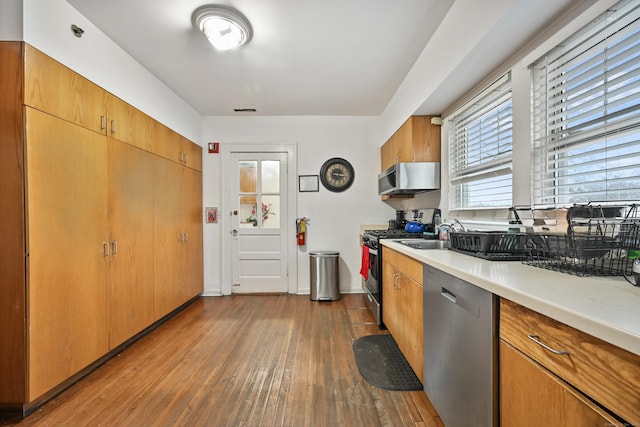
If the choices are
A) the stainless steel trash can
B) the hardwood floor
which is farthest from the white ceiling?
the hardwood floor

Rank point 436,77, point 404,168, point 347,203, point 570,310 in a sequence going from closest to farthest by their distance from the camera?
point 570,310
point 436,77
point 404,168
point 347,203

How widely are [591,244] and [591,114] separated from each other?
2.31ft

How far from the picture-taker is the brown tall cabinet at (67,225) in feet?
5.08

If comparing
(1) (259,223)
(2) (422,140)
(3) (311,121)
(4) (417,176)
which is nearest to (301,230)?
(1) (259,223)

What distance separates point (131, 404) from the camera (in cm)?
170

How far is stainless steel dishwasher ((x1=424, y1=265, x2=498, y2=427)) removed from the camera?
41.1 inches

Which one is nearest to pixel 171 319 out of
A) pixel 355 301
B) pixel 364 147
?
pixel 355 301

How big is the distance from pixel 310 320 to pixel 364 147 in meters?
2.51

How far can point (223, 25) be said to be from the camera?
2.02 metres

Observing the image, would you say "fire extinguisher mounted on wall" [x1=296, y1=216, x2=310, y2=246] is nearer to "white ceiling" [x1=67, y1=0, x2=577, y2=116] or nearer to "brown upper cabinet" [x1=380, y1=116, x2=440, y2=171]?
"white ceiling" [x1=67, y1=0, x2=577, y2=116]

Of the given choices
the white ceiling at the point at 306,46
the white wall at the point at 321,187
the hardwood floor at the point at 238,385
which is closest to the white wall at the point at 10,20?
the white ceiling at the point at 306,46

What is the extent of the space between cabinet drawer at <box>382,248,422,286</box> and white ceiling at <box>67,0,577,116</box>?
1360 mm

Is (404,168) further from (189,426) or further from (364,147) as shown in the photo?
(189,426)

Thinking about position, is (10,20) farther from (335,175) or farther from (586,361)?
(335,175)
